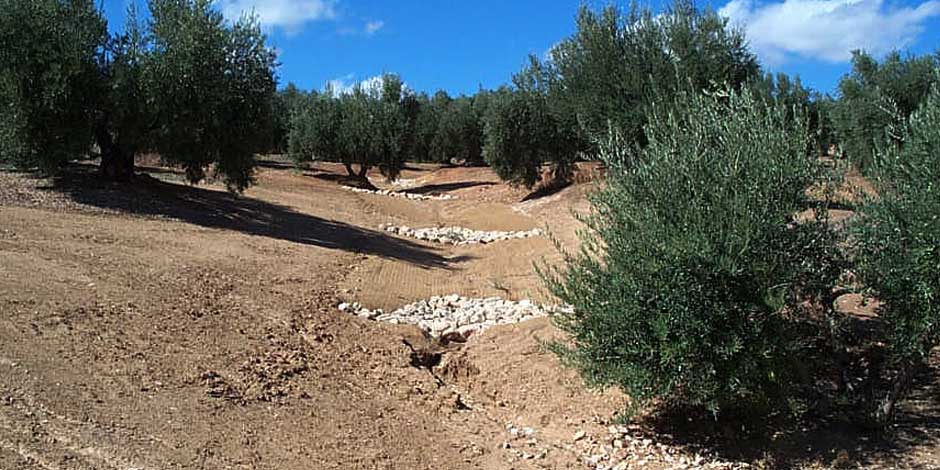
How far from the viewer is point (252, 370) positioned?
33.6 ft

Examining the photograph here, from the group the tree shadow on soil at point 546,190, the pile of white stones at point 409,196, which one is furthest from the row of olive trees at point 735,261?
the pile of white stones at point 409,196

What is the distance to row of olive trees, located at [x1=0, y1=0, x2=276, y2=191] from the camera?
17688 millimetres

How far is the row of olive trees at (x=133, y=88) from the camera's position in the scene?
1769 cm

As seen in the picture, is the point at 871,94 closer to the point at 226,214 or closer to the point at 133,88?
the point at 226,214

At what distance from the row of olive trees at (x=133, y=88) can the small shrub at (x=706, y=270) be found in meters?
13.7

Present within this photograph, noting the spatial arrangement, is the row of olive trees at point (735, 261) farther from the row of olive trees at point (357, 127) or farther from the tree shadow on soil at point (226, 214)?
the row of olive trees at point (357, 127)

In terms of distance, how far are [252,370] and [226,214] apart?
41.7 ft

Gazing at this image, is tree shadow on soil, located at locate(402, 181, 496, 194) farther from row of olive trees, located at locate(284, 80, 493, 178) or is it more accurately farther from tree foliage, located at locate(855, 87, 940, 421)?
tree foliage, located at locate(855, 87, 940, 421)

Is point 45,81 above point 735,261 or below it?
above

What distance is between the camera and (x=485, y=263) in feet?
68.5

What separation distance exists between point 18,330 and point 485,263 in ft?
42.1

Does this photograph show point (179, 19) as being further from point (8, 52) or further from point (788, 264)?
point (788, 264)

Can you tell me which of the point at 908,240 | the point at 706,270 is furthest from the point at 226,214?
the point at 908,240

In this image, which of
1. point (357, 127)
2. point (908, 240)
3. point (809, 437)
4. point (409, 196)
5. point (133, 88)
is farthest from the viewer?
point (357, 127)
